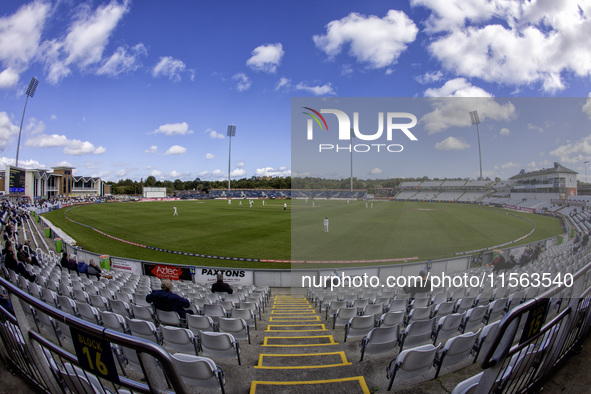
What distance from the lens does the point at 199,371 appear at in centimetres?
308

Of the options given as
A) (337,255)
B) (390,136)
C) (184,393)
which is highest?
(390,136)

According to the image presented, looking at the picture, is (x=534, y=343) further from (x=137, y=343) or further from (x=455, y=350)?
(x=137, y=343)

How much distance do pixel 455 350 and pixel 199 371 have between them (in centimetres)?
320

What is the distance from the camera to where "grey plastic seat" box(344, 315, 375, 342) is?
501cm

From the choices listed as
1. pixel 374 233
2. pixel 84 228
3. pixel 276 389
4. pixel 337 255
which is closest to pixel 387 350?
pixel 276 389

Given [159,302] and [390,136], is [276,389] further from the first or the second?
[390,136]

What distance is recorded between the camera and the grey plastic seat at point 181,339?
3.94 metres

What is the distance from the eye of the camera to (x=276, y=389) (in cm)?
326

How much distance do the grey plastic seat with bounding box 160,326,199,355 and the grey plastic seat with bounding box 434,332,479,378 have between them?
341 centimetres

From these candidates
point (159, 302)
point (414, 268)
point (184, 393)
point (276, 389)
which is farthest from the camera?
point (414, 268)

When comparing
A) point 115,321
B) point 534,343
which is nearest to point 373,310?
point 534,343

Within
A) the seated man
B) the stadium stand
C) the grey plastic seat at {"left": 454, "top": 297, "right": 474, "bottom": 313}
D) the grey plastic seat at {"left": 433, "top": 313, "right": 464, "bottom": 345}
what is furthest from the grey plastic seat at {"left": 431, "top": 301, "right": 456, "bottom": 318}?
the seated man

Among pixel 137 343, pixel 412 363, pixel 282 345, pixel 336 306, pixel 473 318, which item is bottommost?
pixel 336 306

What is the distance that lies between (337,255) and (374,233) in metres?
8.16
